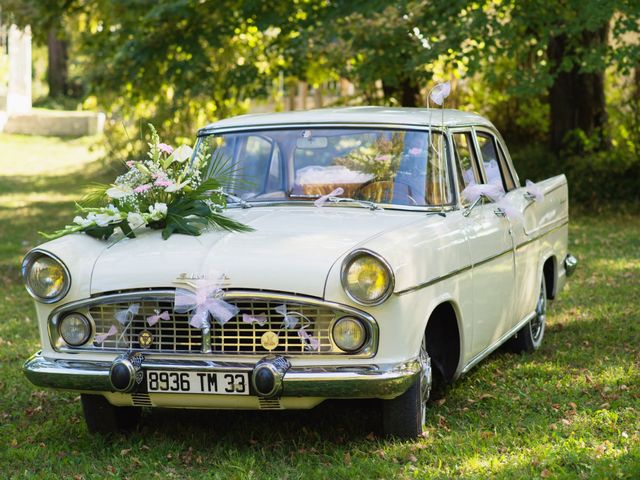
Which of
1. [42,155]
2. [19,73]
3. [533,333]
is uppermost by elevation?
[19,73]

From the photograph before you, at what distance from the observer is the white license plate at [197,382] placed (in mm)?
4586

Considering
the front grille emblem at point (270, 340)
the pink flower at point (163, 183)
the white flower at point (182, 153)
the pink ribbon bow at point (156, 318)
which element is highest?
the white flower at point (182, 153)

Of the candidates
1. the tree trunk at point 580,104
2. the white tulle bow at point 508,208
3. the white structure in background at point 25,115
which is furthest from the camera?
the white structure in background at point 25,115

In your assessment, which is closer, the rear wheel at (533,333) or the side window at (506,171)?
the side window at (506,171)

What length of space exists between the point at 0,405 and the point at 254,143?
2.06 metres

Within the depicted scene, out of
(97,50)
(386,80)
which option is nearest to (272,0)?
(386,80)

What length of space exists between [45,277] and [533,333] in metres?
3.46

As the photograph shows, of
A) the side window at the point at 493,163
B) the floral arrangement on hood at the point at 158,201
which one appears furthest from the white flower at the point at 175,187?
the side window at the point at 493,163

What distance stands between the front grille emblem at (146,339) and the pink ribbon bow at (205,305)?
25 cm

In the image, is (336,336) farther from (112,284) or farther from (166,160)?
(166,160)

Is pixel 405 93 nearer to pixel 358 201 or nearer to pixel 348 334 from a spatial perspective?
pixel 358 201

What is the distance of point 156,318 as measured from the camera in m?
4.71

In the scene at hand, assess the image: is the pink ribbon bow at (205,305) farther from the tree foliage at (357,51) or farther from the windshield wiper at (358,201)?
the tree foliage at (357,51)

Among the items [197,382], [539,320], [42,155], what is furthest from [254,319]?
[42,155]
